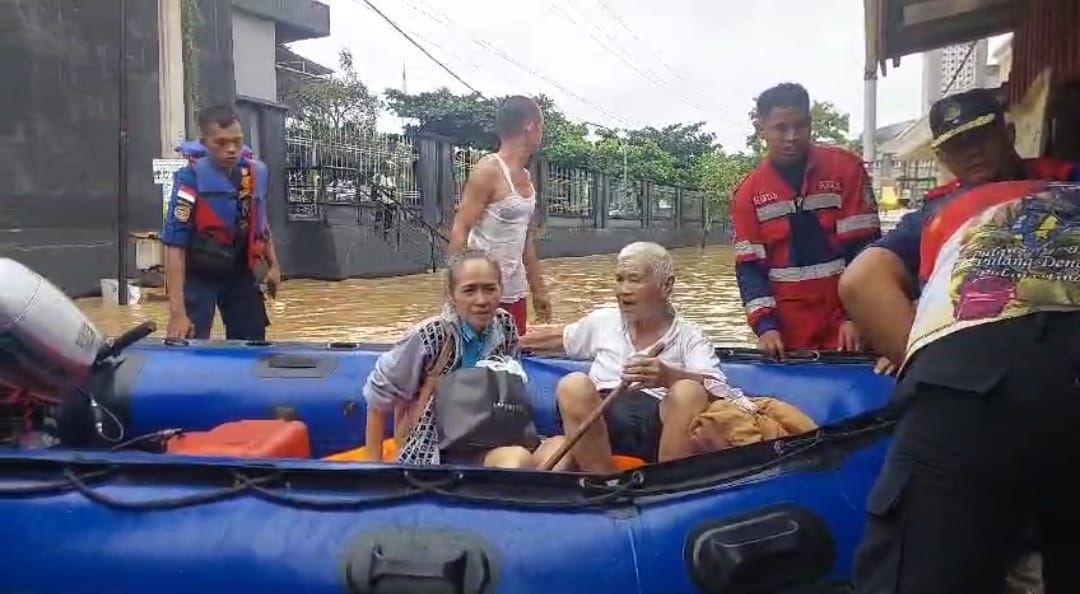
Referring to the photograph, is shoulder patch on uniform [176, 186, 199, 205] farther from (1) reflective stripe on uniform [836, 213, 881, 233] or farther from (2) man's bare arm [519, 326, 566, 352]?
(1) reflective stripe on uniform [836, 213, 881, 233]

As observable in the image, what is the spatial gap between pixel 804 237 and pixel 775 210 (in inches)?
5.0

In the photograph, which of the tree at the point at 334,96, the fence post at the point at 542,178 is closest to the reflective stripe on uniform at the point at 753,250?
the fence post at the point at 542,178

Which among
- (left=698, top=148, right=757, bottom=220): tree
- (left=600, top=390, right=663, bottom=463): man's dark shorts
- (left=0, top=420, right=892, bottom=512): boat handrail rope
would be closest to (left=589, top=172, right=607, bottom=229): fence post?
(left=698, top=148, right=757, bottom=220): tree

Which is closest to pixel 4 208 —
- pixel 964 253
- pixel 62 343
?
pixel 62 343

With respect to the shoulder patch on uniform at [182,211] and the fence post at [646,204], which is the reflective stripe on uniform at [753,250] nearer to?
the shoulder patch on uniform at [182,211]

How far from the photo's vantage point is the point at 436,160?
16453 millimetres

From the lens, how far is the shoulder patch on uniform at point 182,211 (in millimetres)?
3959

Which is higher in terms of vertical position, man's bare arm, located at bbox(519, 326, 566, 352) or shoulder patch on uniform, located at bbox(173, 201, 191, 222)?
shoulder patch on uniform, located at bbox(173, 201, 191, 222)

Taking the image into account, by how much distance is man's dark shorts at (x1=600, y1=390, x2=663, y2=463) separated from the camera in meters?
3.01

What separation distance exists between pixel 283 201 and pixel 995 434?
13198mm

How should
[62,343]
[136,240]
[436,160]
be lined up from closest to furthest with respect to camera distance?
[62,343]
[136,240]
[436,160]

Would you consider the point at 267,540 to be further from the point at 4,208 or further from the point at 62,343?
the point at 4,208

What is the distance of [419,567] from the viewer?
2102 millimetres

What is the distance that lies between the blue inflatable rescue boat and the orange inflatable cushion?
571 mm
